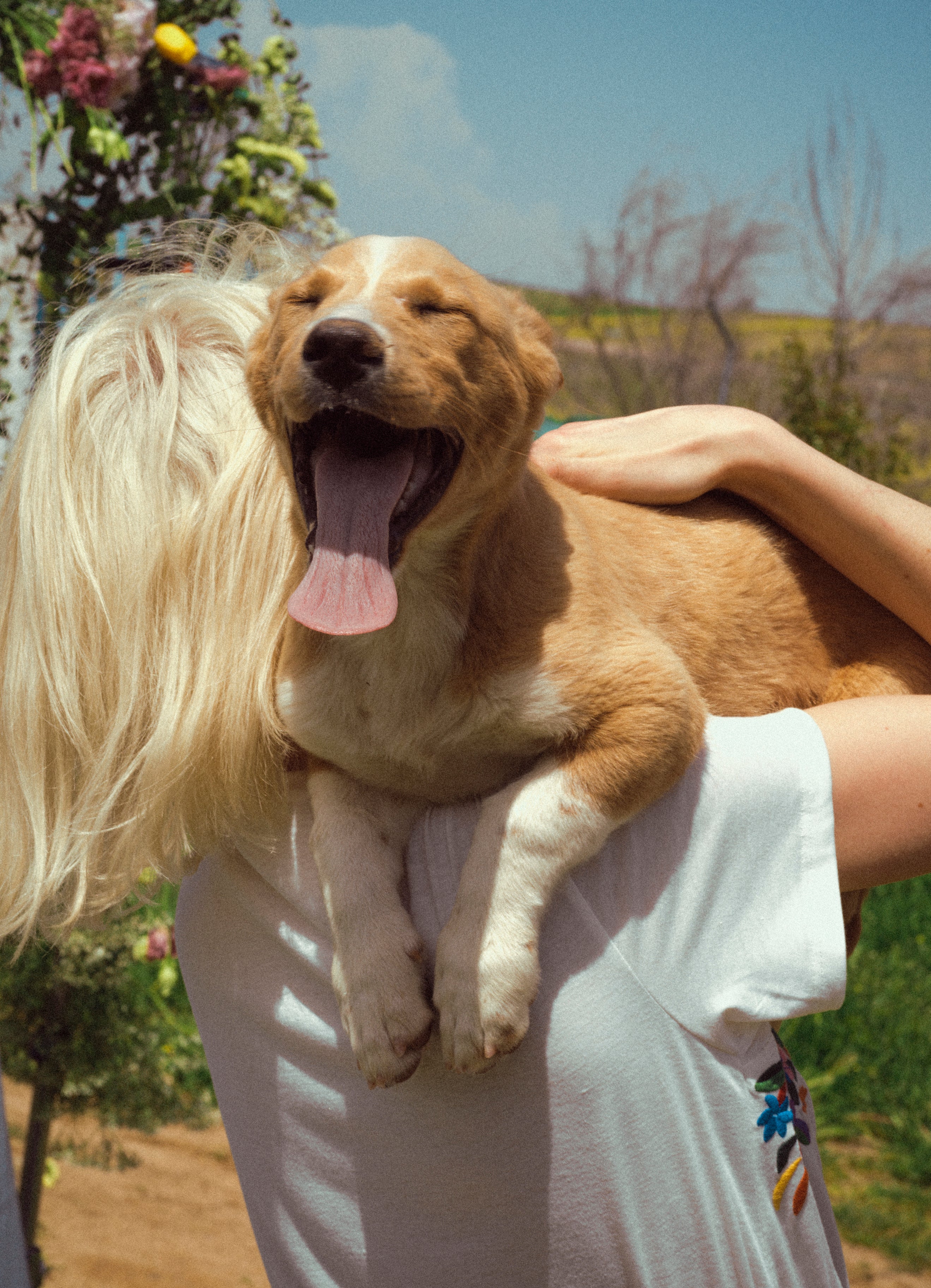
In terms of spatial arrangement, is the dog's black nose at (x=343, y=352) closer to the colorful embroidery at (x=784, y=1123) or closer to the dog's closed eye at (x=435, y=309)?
the dog's closed eye at (x=435, y=309)

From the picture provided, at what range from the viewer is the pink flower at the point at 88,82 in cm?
321

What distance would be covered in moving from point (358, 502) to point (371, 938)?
587 mm

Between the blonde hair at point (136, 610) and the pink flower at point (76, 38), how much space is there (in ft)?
6.30

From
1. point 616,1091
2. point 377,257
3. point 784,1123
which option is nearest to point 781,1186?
point 784,1123

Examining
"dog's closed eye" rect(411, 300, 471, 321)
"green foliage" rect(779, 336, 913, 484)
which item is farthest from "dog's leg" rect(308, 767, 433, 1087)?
"green foliage" rect(779, 336, 913, 484)

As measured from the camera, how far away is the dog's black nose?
1.44m

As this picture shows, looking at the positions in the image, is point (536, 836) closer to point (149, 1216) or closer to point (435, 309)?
point (435, 309)

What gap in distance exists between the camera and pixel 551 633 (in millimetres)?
1683

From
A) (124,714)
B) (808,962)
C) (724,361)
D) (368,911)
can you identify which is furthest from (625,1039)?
(724,361)

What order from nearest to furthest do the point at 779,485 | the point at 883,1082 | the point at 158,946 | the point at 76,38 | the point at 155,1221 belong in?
the point at 779,485 → the point at 76,38 → the point at 158,946 → the point at 155,1221 → the point at 883,1082

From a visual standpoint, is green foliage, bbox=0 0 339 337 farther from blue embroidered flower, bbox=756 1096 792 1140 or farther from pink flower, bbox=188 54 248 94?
blue embroidered flower, bbox=756 1096 792 1140

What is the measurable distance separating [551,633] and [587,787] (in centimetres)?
26

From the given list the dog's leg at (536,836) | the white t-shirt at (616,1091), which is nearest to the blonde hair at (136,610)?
the white t-shirt at (616,1091)

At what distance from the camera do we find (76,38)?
317 cm
